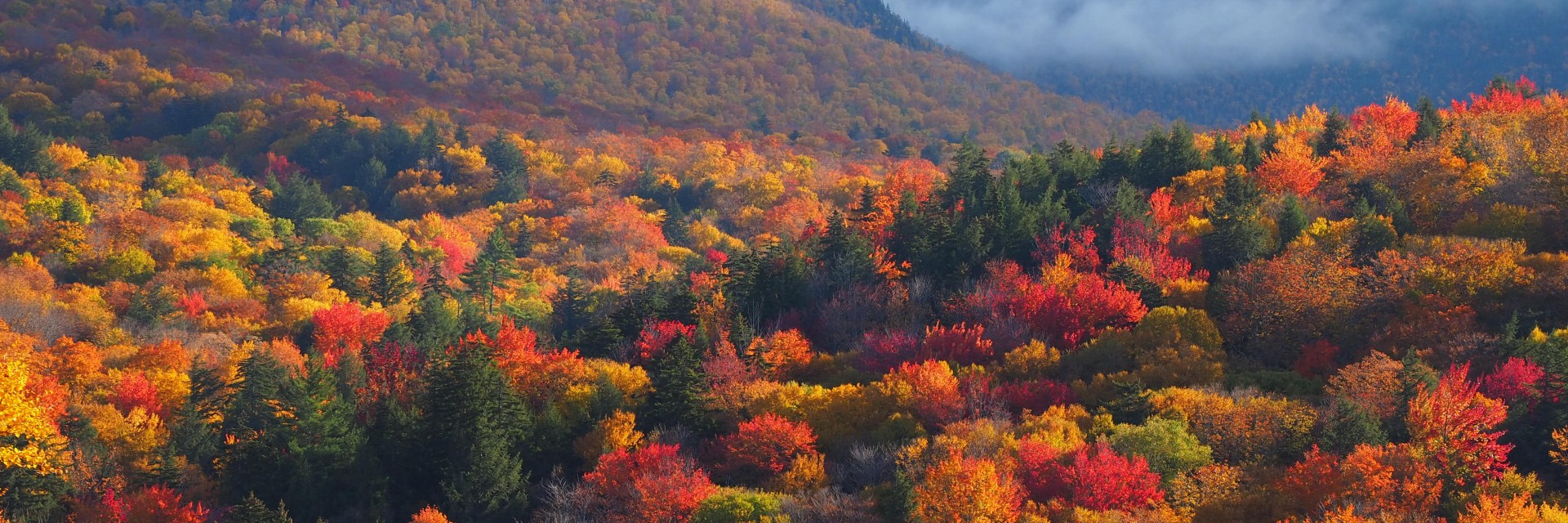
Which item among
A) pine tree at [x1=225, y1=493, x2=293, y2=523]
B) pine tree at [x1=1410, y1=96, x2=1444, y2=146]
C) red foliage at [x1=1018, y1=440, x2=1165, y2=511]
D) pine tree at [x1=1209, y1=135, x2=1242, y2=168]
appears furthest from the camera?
pine tree at [x1=1209, y1=135, x2=1242, y2=168]

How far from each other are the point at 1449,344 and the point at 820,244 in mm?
41286

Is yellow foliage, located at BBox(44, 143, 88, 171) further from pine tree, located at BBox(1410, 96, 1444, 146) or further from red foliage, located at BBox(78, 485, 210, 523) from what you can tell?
pine tree, located at BBox(1410, 96, 1444, 146)

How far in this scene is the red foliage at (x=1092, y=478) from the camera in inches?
1735

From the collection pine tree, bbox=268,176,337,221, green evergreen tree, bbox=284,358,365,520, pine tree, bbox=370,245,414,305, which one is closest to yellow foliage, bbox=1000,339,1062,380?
green evergreen tree, bbox=284,358,365,520

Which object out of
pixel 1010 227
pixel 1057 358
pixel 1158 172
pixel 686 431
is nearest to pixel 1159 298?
pixel 1057 358

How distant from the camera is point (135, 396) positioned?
2766 inches

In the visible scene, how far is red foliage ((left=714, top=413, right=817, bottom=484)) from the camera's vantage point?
5425 centimetres

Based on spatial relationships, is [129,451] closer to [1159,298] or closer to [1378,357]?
[1159,298]

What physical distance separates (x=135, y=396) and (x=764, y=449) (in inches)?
1512

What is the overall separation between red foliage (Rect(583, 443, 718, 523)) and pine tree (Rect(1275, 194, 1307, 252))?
3610 cm

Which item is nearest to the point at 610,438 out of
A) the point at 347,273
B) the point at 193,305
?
the point at 347,273

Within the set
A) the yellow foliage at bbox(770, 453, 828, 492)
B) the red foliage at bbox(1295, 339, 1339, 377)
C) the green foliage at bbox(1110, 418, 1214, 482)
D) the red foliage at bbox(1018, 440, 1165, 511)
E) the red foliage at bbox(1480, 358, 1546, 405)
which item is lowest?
the yellow foliage at bbox(770, 453, 828, 492)

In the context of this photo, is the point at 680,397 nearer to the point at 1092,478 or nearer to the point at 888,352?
the point at 888,352

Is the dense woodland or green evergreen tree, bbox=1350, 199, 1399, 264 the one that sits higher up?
green evergreen tree, bbox=1350, 199, 1399, 264
